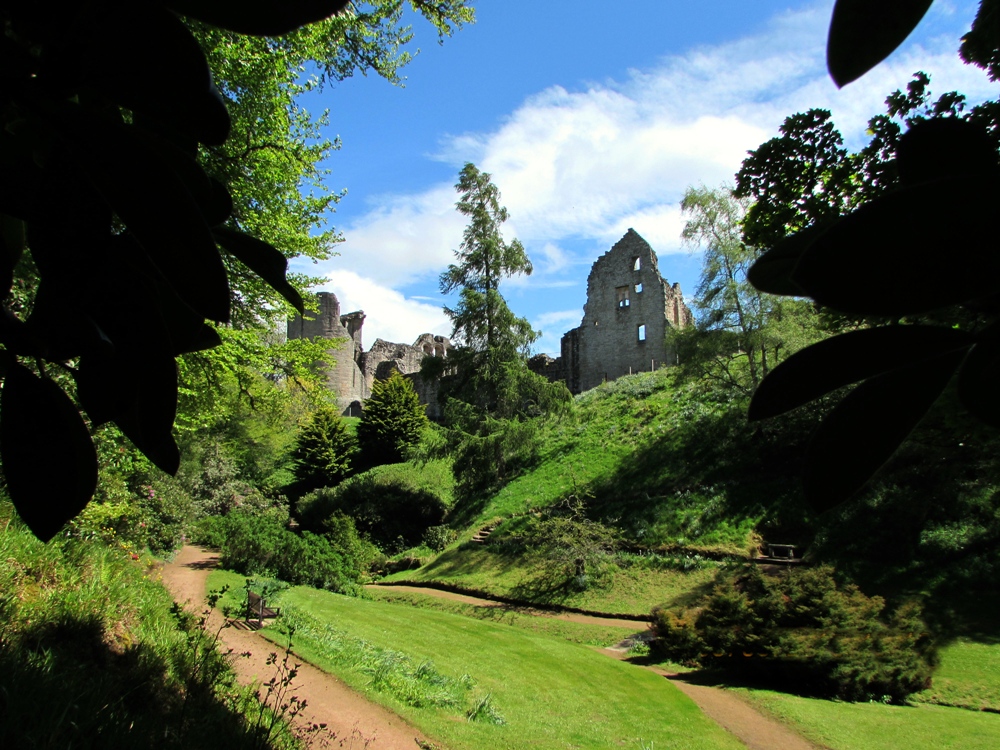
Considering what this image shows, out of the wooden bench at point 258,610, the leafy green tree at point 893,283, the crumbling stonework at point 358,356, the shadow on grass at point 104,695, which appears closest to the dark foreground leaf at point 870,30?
the leafy green tree at point 893,283

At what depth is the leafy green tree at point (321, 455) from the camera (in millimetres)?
24938

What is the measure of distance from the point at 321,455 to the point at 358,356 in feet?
60.3

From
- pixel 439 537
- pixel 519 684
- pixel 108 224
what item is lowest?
pixel 519 684

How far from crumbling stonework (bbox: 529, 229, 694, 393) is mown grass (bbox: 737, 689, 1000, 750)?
2392 centimetres

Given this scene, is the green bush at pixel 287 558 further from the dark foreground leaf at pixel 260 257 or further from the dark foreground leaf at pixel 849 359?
the dark foreground leaf at pixel 849 359

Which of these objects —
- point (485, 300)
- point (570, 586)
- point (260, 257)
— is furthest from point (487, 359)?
point (260, 257)

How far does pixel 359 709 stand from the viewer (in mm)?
5863

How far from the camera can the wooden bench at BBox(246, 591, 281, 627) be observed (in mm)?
8586

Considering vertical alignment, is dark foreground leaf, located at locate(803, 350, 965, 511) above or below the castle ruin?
below

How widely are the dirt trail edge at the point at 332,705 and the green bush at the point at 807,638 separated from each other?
A: 5137 mm

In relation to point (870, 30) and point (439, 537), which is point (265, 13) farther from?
point (439, 537)

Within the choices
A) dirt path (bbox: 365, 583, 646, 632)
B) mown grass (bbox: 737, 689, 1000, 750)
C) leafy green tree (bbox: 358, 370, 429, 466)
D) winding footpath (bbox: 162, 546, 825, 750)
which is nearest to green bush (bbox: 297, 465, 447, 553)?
leafy green tree (bbox: 358, 370, 429, 466)

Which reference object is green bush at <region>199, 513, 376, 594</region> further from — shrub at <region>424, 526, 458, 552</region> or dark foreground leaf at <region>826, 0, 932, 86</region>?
dark foreground leaf at <region>826, 0, 932, 86</region>

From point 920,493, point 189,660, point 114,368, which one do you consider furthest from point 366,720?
point 920,493
